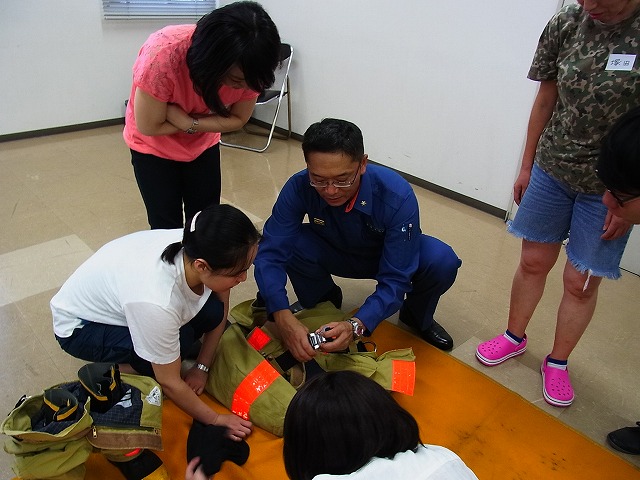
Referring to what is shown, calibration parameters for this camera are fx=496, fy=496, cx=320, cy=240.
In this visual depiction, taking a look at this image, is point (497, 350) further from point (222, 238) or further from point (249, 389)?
point (222, 238)

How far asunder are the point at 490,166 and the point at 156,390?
2.41 m

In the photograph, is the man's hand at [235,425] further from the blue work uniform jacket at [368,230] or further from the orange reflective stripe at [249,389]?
the blue work uniform jacket at [368,230]

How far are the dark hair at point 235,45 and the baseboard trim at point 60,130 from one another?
3201 millimetres

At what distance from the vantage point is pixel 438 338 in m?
1.93

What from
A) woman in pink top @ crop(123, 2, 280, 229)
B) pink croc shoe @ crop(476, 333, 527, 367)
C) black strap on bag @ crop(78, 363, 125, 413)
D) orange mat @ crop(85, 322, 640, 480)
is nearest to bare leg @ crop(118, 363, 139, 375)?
orange mat @ crop(85, 322, 640, 480)

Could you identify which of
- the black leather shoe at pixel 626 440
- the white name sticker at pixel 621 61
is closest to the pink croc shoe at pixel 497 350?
the black leather shoe at pixel 626 440

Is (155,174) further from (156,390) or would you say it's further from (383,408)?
(383,408)

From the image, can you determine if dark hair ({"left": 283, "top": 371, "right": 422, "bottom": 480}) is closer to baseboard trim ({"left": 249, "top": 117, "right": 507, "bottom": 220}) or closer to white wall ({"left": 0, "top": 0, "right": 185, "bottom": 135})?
baseboard trim ({"left": 249, "top": 117, "right": 507, "bottom": 220})

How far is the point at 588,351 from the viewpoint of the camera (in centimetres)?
196

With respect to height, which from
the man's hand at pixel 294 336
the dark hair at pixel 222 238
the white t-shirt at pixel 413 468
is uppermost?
the dark hair at pixel 222 238

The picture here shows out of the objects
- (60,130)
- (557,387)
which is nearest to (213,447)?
(557,387)

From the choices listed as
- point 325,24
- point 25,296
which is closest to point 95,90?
point 325,24

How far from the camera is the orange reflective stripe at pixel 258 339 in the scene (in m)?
1.75

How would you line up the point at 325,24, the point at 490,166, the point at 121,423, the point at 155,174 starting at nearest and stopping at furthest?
the point at 121,423, the point at 155,174, the point at 490,166, the point at 325,24
